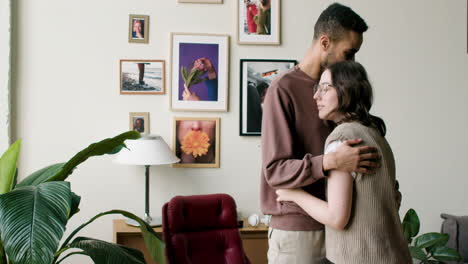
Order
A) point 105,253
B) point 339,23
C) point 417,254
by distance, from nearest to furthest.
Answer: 1. point 339,23
2. point 105,253
3. point 417,254

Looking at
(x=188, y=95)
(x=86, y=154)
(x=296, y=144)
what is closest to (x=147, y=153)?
(x=188, y=95)

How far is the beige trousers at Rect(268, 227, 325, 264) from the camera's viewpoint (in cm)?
152

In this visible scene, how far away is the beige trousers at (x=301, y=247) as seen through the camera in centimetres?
152

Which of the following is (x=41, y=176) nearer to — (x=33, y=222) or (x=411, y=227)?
(x=33, y=222)

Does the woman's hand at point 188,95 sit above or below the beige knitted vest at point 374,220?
above

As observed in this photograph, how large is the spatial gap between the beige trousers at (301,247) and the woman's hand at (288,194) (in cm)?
11

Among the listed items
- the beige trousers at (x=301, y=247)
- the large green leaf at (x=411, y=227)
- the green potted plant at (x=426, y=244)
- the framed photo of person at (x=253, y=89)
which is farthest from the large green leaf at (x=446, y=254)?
the beige trousers at (x=301, y=247)

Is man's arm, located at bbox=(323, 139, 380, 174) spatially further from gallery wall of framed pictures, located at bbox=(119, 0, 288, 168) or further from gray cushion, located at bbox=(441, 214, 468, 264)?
gray cushion, located at bbox=(441, 214, 468, 264)

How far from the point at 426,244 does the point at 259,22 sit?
177 cm

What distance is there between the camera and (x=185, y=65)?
128 inches

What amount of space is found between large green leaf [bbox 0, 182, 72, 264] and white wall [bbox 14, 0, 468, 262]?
1.49 metres

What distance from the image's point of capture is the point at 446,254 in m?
2.97

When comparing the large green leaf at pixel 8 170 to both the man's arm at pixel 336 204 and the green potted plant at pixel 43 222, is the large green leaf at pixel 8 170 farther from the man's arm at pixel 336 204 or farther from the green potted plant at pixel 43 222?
the man's arm at pixel 336 204

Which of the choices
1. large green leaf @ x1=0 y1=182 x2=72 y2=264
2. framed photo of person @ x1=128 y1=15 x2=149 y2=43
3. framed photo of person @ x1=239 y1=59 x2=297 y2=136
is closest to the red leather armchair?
framed photo of person @ x1=239 y1=59 x2=297 y2=136
